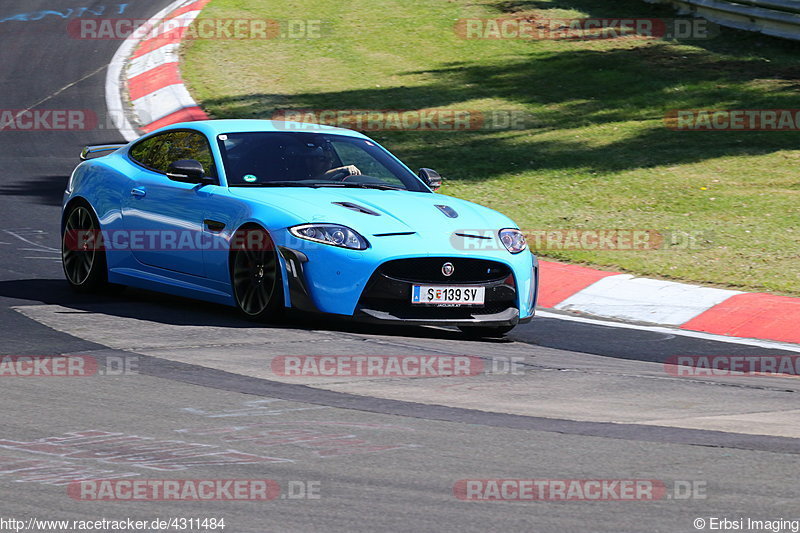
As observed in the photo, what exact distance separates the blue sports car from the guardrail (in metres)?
12.1

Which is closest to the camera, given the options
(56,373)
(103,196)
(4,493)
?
(4,493)

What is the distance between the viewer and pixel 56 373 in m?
7.12

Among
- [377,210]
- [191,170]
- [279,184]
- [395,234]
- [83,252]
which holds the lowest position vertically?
[83,252]

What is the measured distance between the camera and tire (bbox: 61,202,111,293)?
991 centimetres

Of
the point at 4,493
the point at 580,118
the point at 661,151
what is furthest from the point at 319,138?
the point at 580,118

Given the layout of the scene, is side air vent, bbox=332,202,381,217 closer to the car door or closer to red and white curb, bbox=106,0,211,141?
the car door

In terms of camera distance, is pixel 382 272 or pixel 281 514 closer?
pixel 281 514

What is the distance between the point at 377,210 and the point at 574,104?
10.1 meters

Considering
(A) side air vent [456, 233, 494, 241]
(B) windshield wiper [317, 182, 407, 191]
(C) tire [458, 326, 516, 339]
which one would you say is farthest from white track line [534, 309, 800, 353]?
(B) windshield wiper [317, 182, 407, 191]

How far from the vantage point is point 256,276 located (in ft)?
28.5

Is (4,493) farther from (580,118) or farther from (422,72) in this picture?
(422,72)

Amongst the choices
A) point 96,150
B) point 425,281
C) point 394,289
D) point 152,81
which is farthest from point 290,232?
point 152,81

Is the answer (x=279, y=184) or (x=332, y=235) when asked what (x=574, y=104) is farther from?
(x=332, y=235)

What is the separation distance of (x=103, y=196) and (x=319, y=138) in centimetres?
176
